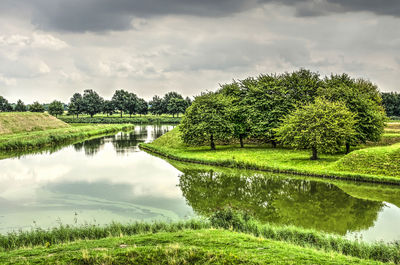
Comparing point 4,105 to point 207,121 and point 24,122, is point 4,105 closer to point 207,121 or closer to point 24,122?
point 24,122

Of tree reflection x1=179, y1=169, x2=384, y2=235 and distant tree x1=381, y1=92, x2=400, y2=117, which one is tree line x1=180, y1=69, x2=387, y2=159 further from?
distant tree x1=381, y1=92, x2=400, y2=117

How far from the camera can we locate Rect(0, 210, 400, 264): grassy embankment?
9094 millimetres

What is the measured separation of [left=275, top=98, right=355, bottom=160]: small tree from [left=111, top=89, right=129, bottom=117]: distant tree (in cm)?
12526

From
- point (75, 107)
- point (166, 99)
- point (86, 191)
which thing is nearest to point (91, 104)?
point (75, 107)

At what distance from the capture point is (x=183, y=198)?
22844 millimetres

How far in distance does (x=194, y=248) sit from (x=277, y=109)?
35690 mm

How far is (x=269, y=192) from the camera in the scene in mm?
24016

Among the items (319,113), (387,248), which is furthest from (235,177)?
(387,248)

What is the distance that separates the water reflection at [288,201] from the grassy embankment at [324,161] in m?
2.24

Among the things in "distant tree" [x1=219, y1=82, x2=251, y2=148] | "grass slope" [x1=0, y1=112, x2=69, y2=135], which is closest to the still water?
"distant tree" [x1=219, y1=82, x2=251, y2=148]

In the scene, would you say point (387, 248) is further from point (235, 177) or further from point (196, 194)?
point (235, 177)

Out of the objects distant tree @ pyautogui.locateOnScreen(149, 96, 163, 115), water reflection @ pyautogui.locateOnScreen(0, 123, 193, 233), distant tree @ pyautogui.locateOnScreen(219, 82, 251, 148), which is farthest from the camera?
distant tree @ pyautogui.locateOnScreen(149, 96, 163, 115)

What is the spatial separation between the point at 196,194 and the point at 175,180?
533 centimetres

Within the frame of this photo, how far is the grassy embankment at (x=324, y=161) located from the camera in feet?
87.6
